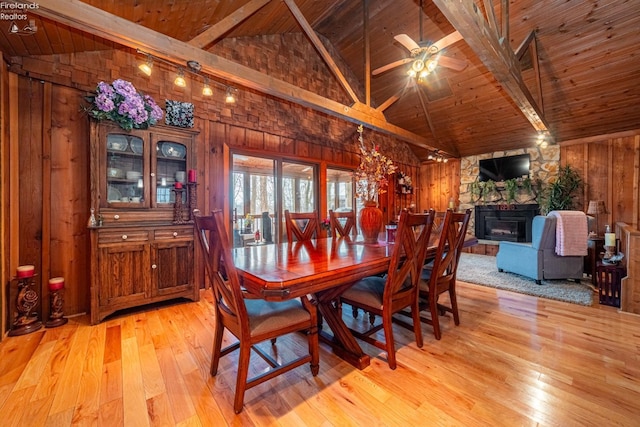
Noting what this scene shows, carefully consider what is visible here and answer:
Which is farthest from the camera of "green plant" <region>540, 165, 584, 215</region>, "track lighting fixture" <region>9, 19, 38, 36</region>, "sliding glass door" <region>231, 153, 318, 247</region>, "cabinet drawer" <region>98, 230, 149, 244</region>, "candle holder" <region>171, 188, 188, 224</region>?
"green plant" <region>540, 165, 584, 215</region>

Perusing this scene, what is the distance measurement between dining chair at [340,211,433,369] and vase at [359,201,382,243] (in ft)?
1.61

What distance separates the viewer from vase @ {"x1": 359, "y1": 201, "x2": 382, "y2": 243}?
246cm

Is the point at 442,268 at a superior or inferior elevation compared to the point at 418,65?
inferior

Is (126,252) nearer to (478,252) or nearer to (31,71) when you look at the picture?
(31,71)

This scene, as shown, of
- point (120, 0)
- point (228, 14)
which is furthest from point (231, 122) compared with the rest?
point (120, 0)

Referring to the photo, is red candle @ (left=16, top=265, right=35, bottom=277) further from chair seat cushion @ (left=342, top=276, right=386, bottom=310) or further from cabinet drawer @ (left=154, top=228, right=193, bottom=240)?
chair seat cushion @ (left=342, top=276, right=386, bottom=310)

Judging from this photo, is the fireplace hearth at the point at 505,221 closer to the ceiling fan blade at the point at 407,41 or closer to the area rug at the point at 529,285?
the area rug at the point at 529,285

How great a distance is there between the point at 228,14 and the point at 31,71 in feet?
6.71

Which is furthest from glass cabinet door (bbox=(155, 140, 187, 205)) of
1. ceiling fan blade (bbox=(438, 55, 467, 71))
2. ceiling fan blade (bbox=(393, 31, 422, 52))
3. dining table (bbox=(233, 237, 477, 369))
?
ceiling fan blade (bbox=(438, 55, 467, 71))

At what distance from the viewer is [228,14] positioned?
301 centimetres

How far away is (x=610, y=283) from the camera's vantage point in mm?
2922

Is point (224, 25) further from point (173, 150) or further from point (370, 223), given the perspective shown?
point (370, 223)

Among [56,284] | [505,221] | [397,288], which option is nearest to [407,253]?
[397,288]

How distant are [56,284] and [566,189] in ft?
28.0
